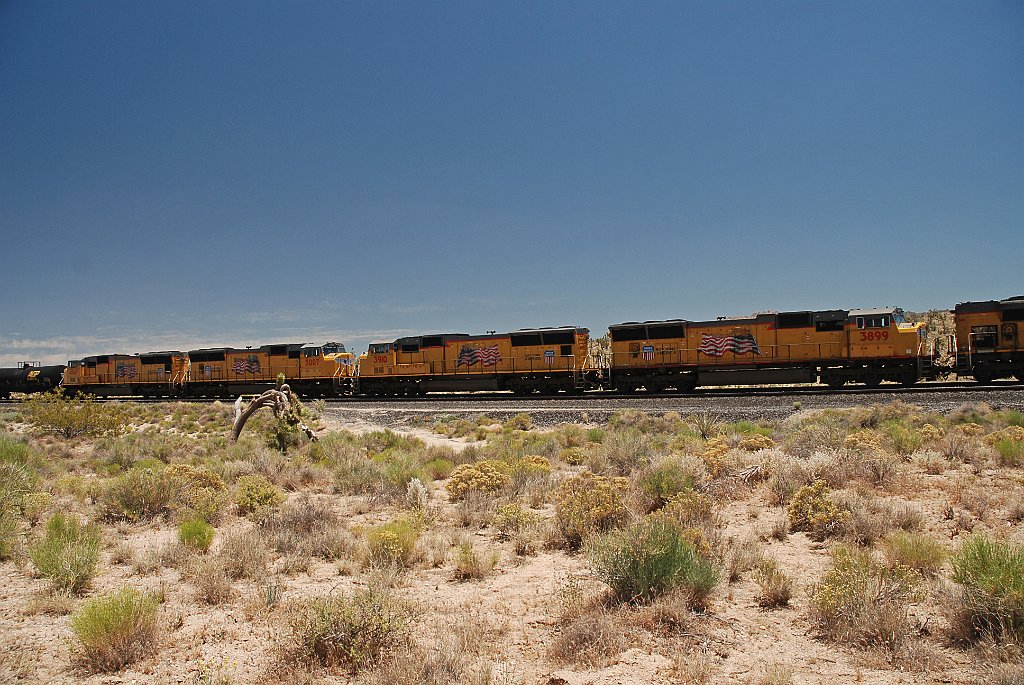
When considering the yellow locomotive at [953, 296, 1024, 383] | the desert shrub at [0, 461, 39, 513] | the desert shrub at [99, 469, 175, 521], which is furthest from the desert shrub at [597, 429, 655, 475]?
the yellow locomotive at [953, 296, 1024, 383]

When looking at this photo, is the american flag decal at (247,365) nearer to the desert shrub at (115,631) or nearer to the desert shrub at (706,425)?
the desert shrub at (706,425)

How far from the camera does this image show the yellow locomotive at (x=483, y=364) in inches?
1291

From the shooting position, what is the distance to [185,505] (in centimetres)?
991

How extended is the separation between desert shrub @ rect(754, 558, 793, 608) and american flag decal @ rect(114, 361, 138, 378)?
5299cm

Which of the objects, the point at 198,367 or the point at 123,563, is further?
the point at 198,367

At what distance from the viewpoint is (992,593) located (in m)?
4.81

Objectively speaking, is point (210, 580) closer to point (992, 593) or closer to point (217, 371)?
point (992, 593)

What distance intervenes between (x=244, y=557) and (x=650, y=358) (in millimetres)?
26213

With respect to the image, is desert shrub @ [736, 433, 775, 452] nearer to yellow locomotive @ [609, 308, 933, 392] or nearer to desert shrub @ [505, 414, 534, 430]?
desert shrub @ [505, 414, 534, 430]

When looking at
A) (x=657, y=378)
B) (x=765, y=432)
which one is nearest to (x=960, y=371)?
(x=657, y=378)

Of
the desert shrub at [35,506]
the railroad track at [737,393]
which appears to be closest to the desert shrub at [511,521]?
the desert shrub at [35,506]

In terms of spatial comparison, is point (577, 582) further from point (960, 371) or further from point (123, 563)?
point (960, 371)

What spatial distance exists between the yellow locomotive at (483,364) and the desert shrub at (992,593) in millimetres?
26952

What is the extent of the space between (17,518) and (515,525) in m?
7.35
